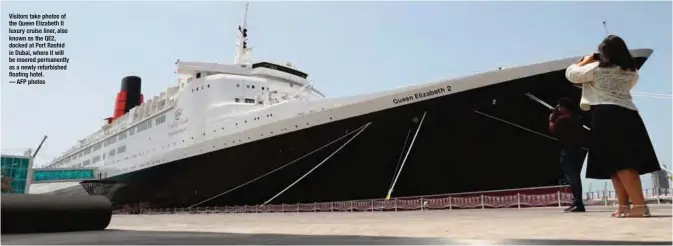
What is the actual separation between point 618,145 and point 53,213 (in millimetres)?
6003

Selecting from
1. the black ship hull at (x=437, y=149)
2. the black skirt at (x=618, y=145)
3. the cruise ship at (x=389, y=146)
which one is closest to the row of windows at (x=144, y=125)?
the cruise ship at (x=389, y=146)

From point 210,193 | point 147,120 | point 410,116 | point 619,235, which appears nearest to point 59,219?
point 619,235

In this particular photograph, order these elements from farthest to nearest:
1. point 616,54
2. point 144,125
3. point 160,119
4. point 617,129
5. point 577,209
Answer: point 144,125 < point 160,119 < point 577,209 < point 616,54 < point 617,129

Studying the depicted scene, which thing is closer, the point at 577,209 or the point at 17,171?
the point at 577,209

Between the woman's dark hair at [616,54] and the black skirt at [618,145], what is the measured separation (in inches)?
17.2

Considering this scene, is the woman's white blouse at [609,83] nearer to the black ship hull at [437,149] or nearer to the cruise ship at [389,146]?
the cruise ship at [389,146]

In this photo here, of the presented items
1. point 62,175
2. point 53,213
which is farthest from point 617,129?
point 62,175

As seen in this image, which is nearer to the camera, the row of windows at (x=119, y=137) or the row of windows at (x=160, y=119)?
the row of windows at (x=160, y=119)

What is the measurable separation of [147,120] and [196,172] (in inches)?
393

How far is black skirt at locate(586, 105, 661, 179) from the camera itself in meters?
4.84

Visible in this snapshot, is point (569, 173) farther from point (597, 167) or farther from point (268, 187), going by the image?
point (268, 187)

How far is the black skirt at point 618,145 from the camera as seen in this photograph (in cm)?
484

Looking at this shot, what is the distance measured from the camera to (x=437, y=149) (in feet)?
52.6

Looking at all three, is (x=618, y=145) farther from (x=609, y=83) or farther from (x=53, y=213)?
(x=53, y=213)
